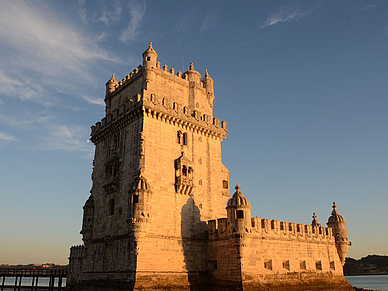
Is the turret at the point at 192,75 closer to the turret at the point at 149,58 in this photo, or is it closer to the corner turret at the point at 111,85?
the turret at the point at 149,58

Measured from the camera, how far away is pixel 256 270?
3162 centimetres

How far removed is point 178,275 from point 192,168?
1073 cm

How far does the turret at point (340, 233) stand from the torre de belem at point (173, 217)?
5.03 feet

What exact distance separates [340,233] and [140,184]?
27.6 m

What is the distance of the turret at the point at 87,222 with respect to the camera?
119ft

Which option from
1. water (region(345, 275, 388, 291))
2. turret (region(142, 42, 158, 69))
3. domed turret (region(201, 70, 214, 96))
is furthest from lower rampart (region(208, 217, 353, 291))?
water (region(345, 275, 388, 291))

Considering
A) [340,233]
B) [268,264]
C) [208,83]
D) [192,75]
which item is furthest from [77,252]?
[340,233]

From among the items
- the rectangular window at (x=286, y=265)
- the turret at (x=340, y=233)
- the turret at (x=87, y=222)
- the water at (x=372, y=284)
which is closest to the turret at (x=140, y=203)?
the turret at (x=87, y=222)

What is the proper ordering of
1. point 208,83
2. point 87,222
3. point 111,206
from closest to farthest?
1. point 111,206
2. point 87,222
3. point 208,83

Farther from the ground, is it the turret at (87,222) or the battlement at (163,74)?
the battlement at (163,74)

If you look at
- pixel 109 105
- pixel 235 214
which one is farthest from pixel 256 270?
pixel 109 105

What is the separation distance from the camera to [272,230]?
3497 cm

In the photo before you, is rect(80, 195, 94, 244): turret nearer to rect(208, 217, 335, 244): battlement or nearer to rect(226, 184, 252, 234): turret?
rect(208, 217, 335, 244): battlement

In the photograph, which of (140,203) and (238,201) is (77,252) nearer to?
(140,203)
